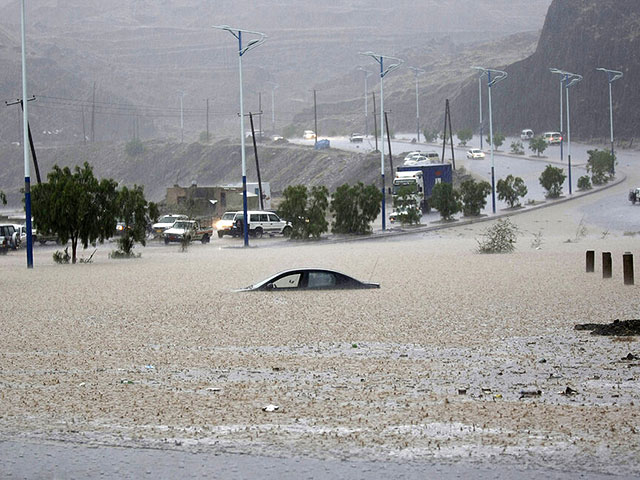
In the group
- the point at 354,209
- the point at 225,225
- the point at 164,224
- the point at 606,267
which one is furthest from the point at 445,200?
the point at 606,267

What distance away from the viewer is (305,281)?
2497 cm

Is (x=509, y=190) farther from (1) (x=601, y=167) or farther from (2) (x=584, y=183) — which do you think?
(1) (x=601, y=167)

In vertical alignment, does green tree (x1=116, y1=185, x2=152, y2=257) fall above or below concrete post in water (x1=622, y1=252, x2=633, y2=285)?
above

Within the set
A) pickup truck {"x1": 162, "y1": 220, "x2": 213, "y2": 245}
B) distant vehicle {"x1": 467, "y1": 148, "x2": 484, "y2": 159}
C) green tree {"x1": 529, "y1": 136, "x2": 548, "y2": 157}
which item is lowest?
pickup truck {"x1": 162, "y1": 220, "x2": 213, "y2": 245}

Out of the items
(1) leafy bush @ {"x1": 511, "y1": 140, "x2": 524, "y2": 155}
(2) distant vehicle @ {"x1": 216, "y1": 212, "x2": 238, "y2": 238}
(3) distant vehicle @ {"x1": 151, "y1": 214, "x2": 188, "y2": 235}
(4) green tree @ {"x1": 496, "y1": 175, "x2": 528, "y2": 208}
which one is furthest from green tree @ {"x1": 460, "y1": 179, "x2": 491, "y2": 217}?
(1) leafy bush @ {"x1": 511, "y1": 140, "x2": 524, "y2": 155}

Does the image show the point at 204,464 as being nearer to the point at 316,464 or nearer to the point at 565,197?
the point at 316,464

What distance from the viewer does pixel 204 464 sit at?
891 cm

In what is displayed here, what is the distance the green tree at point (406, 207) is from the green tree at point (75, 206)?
985 inches

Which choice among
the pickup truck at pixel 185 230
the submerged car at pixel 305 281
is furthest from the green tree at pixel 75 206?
the submerged car at pixel 305 281

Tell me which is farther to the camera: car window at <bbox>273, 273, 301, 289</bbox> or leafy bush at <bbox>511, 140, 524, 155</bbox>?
leafy bush at <bbox>511, 140, 524, 155</bbox>

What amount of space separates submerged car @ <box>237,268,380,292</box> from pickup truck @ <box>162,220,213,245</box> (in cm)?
2833

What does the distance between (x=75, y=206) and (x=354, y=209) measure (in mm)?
21382

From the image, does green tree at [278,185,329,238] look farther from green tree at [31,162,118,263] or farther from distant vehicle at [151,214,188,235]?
green tree at [31,162,118,263]

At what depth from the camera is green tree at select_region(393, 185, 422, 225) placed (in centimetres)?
6153
